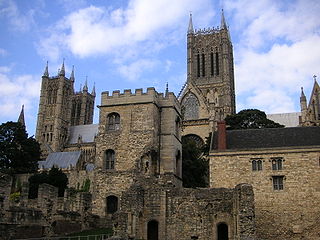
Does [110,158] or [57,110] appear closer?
[110,158]

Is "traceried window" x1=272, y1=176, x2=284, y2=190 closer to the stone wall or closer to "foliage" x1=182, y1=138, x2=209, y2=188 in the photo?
the stone wall

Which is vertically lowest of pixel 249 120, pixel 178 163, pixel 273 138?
pixel 178 163

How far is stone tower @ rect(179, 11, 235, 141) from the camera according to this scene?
67.1 meters

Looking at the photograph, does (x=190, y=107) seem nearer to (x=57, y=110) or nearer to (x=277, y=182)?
(x=277, y=182)

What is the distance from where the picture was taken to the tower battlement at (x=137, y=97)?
33.8m

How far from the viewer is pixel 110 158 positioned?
3325 centimetres

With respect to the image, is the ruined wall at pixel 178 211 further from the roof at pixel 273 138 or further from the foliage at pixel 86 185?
the foliage at pixel 86 185

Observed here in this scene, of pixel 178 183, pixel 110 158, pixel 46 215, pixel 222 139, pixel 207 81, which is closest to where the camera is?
pixel 46 215

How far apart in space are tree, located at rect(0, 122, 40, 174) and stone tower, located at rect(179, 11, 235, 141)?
24826mm

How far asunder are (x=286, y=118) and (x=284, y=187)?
154ft

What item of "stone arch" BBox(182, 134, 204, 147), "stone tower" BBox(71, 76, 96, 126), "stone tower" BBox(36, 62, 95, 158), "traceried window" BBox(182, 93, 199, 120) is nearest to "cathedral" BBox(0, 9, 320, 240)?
"stone arch" BBox(182, 134, 204, 147)

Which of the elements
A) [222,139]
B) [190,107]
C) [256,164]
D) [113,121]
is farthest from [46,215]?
[190,107]

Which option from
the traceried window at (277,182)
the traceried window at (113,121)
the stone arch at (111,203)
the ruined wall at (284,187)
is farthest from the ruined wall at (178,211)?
the traceried window at (113,121)

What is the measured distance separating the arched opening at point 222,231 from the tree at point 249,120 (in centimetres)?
3090
